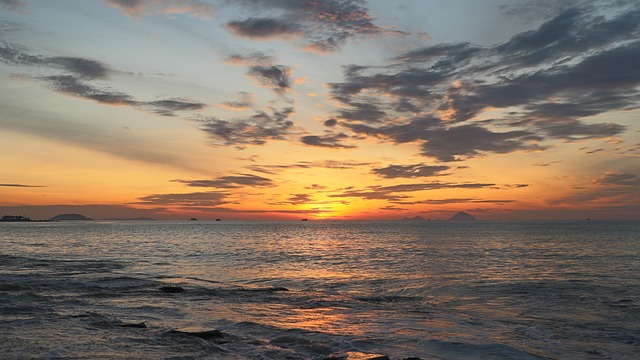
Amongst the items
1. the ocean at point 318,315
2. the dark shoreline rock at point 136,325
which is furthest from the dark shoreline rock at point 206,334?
the dark shoreline rock at point 136,325

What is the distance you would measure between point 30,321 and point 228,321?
317 inches

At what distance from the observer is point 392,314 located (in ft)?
75.4

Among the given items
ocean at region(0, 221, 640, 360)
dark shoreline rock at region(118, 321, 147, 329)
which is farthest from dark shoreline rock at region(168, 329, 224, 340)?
dark shoreline rock at region(118, 321, 147, 329)

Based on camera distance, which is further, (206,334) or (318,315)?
(318,315)

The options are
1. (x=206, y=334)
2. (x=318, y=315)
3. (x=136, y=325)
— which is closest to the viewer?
(x=206, y=334)

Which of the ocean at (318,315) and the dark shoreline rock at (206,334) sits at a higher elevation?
the dark shoreline rock at (206,334)

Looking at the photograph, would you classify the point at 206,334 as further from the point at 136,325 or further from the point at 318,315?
the point at 318,315

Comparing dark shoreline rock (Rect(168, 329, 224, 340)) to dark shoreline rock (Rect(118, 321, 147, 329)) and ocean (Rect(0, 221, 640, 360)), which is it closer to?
ocean (Rect(0, 221, 640, 360))

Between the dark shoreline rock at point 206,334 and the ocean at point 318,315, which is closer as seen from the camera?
the ocean at point 318,315

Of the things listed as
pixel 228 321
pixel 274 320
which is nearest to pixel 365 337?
pixel 274 320

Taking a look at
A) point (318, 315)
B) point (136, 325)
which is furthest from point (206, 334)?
point (318, 315)

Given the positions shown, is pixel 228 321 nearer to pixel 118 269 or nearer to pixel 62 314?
pixel 62 314

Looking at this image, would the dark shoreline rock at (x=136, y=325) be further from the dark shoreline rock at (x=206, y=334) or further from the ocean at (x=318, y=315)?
the dark shoreline rock at (x=206, y=334)

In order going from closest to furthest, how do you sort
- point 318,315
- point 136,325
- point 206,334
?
point 206,334
point 136,325
point 318,315
